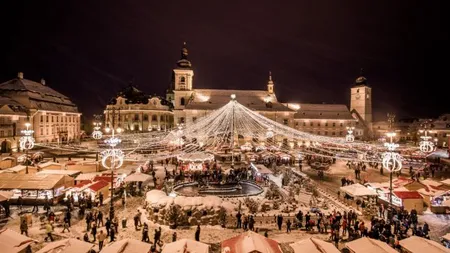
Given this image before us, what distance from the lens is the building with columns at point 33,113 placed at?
4134 centimetres

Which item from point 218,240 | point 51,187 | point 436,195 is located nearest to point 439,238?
point 436,195

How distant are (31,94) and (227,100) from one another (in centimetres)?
3712

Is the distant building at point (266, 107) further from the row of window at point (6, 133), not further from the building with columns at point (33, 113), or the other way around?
the row of window at point (6, 133)

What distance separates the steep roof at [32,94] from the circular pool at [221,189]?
3847 cm

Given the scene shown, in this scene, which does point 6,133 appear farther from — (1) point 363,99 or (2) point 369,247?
(1) point 363,99

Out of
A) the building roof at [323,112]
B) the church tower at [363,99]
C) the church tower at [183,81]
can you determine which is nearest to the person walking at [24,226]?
the church tower at [183,81]

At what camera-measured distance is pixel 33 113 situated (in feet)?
155

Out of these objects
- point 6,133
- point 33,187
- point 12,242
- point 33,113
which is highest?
point 33,113

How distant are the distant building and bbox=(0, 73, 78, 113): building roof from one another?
23.5 meters

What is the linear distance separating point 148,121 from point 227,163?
124ft

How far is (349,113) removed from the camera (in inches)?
2879

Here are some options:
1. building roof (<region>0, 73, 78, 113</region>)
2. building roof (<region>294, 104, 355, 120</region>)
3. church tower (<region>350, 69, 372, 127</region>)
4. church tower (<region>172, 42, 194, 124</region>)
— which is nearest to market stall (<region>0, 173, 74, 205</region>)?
building roof (<region>0, 73, 78, 113</region>)

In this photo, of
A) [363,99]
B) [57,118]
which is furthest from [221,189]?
[363,99]

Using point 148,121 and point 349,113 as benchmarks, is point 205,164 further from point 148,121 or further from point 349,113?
point 349,113
